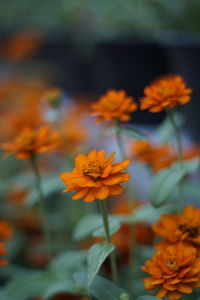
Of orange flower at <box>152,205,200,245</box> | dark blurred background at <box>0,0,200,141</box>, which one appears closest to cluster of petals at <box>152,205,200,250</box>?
orange flower at <box>152,205,200,245</box>

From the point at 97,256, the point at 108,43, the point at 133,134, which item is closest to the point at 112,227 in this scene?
the point at 97,256

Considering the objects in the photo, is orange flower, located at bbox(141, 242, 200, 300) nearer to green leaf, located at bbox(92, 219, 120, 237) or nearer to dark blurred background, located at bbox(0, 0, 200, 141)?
green leaf, located at bbox(92, 219, 120, 237)

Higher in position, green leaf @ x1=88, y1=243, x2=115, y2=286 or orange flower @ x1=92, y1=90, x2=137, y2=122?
orange flower @ x1=92, y1=90, x2=137, y2=122

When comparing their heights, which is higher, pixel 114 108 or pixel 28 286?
pixel 114 108

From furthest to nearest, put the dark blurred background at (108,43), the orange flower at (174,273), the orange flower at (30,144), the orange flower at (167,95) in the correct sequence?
the dark blurred background at (108,43)
the orange flower at (30,144)
the orange flower at (167,95)
the orange flower at (174,273)

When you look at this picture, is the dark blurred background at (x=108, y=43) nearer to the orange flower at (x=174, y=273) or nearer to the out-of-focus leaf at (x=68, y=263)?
the out-of-focus leaf at (x=68, y=263)

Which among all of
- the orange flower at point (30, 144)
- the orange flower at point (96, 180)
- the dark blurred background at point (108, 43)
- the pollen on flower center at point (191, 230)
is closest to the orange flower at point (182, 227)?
the pollen on flower center at point (191, 230)

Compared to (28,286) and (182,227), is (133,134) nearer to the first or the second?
(182,227)
